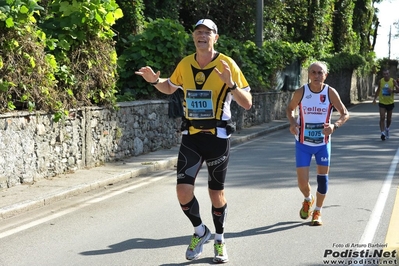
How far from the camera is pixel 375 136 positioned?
19719 millimetres

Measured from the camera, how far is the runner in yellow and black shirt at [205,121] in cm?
617

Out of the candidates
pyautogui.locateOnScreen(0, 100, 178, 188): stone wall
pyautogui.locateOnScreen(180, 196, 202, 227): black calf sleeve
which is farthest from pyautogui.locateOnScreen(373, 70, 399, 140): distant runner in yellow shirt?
pyautogui.locateOnScreen(180, 196, 202, 227): black calf sleeve

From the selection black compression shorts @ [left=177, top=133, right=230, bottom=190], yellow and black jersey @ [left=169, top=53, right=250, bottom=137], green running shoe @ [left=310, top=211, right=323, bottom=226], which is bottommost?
green running shoe @ [left=310, top=211, right=323, bottom=226]

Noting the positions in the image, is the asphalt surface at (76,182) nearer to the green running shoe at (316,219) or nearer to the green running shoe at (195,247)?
the green running shoe at (195,247)

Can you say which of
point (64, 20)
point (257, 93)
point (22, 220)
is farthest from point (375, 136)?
point (22, 220)

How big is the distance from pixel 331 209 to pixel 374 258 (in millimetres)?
2441

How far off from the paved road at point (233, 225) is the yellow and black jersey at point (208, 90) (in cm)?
131

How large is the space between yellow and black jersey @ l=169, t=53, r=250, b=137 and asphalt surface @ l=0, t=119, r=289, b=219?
332 centimetres

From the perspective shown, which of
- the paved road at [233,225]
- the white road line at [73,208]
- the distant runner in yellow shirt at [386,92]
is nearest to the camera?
the paved road at [233,225]

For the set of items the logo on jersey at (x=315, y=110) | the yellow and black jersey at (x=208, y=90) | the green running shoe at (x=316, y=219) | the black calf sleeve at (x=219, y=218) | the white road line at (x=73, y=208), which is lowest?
the white road line at (x=73, y=208)

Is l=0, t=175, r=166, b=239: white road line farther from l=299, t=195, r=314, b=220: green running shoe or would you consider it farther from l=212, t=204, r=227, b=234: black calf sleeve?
l=299, t=195, r=314, b=220: green running shoe

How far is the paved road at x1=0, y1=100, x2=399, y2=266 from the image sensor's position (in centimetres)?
654

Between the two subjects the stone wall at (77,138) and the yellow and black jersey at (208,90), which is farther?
the stone wall at (77,138)

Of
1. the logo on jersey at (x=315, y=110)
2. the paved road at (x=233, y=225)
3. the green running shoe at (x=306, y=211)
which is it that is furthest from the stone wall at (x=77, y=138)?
the logo on jersey at (x=315, y=110)
